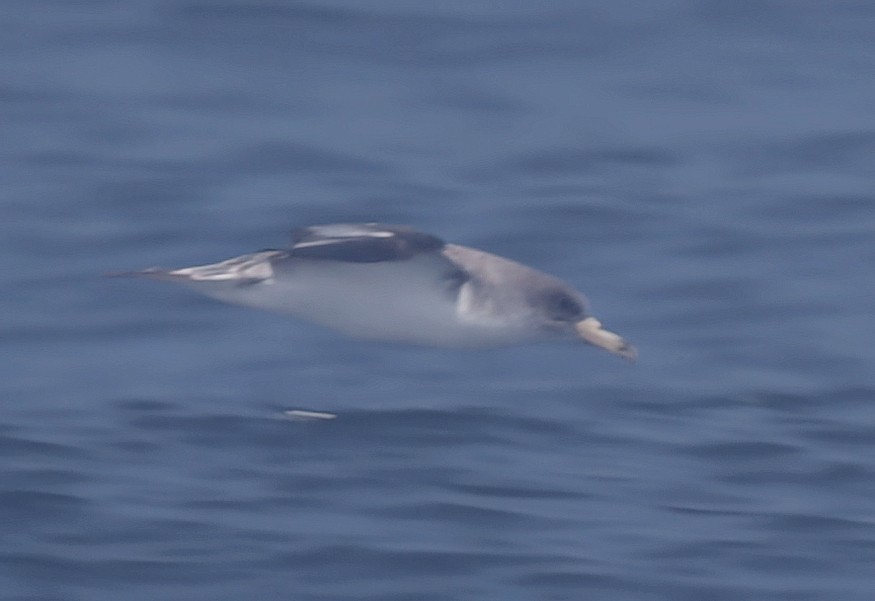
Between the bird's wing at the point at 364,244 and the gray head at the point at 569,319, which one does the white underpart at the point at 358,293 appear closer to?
the bird's wing at the point at 364,244

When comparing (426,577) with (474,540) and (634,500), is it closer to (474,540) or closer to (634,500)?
(474,540)

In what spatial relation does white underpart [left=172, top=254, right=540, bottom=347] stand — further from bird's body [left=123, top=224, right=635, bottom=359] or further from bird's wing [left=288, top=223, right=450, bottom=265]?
bird's wing [left=288, top=223, right=450, bottom=265]

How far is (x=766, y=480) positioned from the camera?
959 centimetres

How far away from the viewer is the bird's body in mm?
9062

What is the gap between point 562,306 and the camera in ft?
32.1

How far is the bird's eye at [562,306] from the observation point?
32.1 ft

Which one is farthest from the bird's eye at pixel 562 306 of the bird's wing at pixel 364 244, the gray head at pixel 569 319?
the bird's wing at pixel 364 244

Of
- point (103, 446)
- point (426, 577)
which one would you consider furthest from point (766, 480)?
point (103, 446)

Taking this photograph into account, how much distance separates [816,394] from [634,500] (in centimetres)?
185

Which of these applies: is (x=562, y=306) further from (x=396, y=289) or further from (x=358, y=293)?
(x=358, y=293)

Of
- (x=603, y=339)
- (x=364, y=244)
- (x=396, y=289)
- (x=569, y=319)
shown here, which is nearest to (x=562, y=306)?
(x=569, y=319)

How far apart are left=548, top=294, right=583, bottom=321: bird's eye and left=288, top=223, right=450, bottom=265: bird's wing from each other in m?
0.88

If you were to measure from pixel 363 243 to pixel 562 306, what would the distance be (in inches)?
47.9

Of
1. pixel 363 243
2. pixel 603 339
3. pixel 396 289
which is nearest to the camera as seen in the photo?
pixel 363 243
